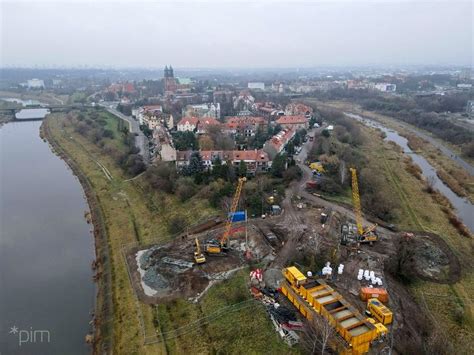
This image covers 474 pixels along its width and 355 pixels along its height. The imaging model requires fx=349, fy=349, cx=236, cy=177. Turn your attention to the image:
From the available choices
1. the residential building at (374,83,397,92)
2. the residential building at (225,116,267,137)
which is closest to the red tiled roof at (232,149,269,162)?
the residential building at (225,116,267,137)

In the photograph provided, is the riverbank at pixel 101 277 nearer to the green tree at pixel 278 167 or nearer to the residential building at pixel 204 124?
the green tree at pixel 278 167

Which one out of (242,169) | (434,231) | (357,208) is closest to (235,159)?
(242,169)

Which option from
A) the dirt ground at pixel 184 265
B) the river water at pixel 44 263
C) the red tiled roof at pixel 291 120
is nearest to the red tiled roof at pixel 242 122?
the red tiled roof at pixel 291 120

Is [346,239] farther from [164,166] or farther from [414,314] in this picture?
[164,166]

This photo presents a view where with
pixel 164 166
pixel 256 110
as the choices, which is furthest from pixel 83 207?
pixel 256 110

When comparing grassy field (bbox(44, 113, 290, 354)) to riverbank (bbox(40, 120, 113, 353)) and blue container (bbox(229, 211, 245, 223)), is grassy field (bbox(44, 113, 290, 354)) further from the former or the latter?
blue container (bbox(229, 211, 245, 223))

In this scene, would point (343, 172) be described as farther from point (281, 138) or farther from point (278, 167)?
point (281, 138)
